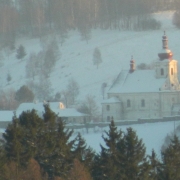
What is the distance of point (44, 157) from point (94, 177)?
4.39 ft

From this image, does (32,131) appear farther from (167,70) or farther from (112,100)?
(167,70)

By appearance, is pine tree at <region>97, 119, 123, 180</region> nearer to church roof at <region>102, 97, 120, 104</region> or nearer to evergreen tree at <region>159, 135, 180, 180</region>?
evergreen tree at <region>159, 135, 180, 180</region>

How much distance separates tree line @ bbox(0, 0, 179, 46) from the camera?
101m

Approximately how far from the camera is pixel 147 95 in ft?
230

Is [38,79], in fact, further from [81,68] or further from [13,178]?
[13,178]

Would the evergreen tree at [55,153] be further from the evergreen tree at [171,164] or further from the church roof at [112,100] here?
the church roof at [112,100]

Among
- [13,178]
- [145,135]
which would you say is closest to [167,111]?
[145,135]

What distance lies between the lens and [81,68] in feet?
288

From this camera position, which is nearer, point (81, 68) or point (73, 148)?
point (73, 148)

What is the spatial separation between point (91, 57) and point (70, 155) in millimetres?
61036

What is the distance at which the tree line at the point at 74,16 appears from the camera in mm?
101188

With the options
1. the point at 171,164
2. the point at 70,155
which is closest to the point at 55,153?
the point at 70,155

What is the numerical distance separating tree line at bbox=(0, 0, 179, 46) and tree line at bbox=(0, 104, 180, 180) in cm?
6949

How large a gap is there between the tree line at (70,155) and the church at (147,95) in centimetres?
3909
